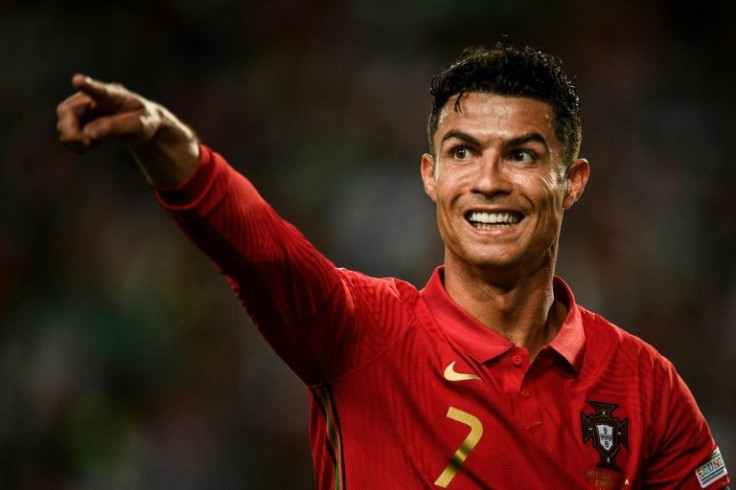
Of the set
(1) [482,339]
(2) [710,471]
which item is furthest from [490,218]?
(2) [710,471]

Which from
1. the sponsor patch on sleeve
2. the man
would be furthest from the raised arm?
the sponsor patch on sleeve

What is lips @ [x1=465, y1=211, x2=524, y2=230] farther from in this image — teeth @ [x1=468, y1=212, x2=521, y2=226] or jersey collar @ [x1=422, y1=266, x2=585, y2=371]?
jersey collar @ [x1=422, y1=266, x2=585, y2=371]

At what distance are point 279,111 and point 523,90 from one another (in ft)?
11.0

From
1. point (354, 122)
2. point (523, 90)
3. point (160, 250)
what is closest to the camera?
point (523, 90)

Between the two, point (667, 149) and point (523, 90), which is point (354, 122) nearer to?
point (667, 149)

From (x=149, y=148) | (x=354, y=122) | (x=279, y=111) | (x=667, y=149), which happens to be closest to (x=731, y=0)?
(x=667, y=149)

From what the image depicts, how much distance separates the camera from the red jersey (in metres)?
1.99

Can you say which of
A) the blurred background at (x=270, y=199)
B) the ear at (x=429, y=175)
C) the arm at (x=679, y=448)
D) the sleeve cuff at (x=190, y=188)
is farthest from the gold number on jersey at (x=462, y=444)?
the blurred background at (x=270, y=199)

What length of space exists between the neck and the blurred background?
8.67ft

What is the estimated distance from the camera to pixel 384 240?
17.8ft

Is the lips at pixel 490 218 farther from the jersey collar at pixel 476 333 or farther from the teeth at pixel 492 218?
the jersey collar at pixel 476 333

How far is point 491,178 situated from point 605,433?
65 cm

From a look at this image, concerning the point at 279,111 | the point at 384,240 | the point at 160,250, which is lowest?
the point at 160,250

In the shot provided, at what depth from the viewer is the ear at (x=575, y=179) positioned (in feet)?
Result: 8.69
